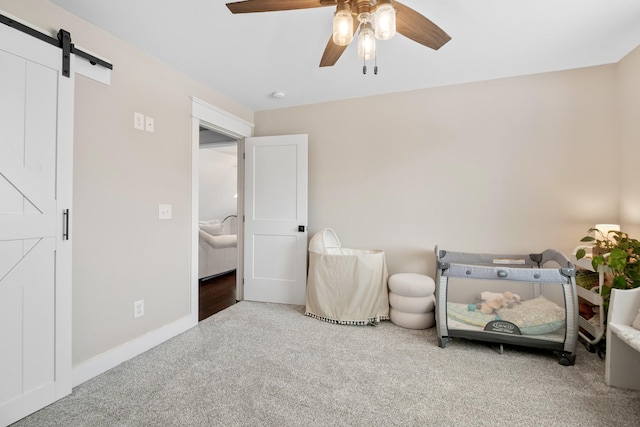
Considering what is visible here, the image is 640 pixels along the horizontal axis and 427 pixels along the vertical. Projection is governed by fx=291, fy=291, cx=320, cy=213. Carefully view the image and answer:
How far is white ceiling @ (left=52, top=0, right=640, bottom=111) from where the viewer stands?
1.85m

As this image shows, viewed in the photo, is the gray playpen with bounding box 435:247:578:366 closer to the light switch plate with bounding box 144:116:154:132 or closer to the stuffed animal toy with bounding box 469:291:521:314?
the stuffed animal toy with bounding box 469:291:521:314

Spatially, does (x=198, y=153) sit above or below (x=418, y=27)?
below

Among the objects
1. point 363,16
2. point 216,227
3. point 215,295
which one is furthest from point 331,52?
point 216,227

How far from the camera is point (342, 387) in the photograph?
181 cm

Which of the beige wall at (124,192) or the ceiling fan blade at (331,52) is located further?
the beige wall at (124,192)

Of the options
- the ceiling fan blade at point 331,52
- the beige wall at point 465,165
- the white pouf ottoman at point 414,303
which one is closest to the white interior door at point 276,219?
the beige wall at point 465,165

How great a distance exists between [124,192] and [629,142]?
4.07 meters

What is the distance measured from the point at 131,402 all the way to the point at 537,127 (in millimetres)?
3833

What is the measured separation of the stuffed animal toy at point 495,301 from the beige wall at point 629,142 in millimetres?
1089

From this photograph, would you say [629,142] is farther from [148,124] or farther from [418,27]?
[148,124]

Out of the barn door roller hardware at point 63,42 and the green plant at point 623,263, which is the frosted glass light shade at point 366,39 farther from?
the green plant at point 623,263

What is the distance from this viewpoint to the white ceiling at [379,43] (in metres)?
1.85

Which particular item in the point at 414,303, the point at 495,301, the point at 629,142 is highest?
the point at 629,142

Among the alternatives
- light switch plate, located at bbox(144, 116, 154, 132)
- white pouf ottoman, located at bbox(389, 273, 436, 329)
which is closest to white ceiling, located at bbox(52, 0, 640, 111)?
light switch plate, located at bbox(144, 116, 154, 132)
